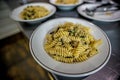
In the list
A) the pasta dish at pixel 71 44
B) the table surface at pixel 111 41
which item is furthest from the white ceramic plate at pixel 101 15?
the pasta dish at pixel 71 44

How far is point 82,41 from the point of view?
1.71 feet

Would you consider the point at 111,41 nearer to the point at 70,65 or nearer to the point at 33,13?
the point at 70,65

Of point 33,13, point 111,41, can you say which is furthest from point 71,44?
point 33,13

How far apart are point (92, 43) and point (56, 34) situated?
147 millimetres

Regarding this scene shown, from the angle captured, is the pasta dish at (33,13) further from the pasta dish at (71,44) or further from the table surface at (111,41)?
the pasta dish at (71,44)

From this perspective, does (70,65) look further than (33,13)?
No

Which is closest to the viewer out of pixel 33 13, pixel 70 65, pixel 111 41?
pixel 70 65

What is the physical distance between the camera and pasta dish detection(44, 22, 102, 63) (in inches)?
18.8

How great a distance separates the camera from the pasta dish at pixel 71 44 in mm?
477

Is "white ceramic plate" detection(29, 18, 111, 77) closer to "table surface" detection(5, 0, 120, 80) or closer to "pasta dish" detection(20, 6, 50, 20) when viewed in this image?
"table surface" detection(5, 0, 120, 80)

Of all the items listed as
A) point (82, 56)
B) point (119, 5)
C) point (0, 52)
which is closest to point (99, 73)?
point (82, 56)

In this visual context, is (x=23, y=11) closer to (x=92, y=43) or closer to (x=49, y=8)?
(x=49, y=8)

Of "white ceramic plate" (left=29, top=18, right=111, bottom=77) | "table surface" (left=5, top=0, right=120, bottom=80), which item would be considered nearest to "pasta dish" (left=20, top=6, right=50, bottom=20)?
"table surface" (left=5, top=0, right=120, bottom=80)

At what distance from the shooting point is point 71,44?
0.51m
